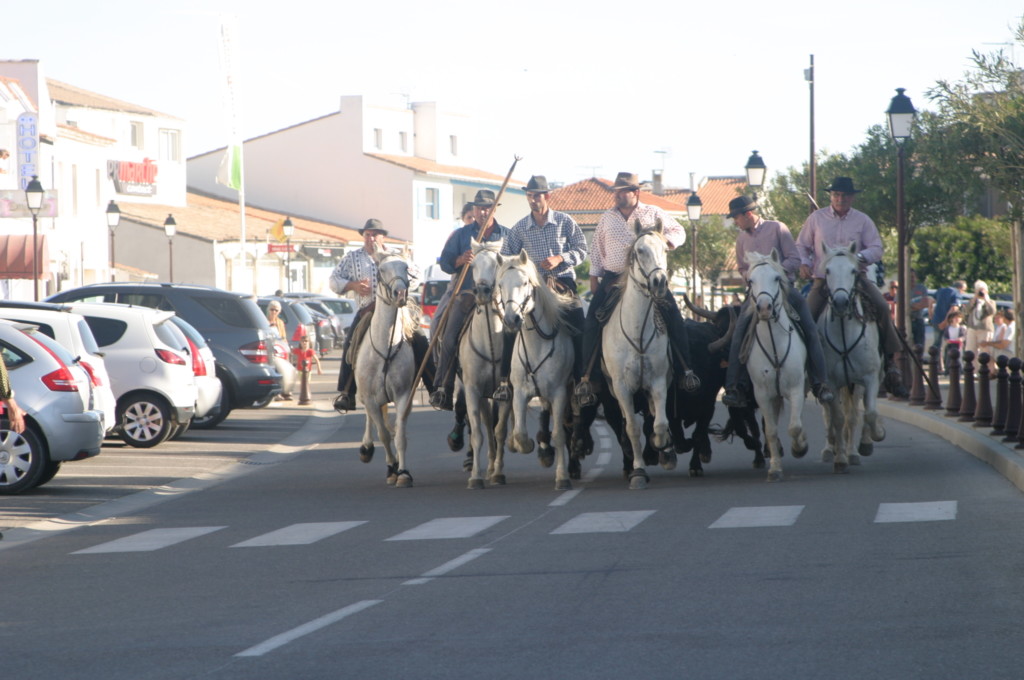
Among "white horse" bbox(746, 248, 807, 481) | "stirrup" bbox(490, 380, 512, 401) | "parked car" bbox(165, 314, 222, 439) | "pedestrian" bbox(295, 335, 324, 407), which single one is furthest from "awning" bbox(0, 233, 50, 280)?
"white horse" bbox(746, 248, 807, 481)

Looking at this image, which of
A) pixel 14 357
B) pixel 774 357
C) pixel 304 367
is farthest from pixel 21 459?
pixel 304 367

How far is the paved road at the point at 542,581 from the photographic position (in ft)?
22.0

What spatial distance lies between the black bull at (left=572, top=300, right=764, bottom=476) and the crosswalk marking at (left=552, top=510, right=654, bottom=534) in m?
2.27

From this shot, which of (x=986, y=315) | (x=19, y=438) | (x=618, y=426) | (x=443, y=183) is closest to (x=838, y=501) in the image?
(x=618, y=426)

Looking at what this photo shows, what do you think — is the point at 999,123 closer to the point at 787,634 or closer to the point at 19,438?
the point at 19,438

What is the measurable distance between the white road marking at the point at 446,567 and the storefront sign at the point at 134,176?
2472 inches

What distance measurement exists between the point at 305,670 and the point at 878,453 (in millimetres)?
11359

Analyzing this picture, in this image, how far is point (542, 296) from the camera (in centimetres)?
1378

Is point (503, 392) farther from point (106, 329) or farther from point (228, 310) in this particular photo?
point (228, 310)

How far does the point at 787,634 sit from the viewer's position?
7043 millimetres

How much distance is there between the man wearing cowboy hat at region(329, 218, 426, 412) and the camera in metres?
15.0

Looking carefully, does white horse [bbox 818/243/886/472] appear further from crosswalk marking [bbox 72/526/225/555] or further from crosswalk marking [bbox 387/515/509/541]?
crosswalk marking [bbox 72/526/225/555]

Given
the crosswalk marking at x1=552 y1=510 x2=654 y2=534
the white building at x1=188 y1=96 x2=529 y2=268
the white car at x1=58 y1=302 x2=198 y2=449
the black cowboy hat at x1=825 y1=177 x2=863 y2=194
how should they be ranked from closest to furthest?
the crosswalk marking at x1=552 y1=510 x2=654 y2=534 → the black cowboy hat at x1=825 y1=177 x2=863 y2=194 → the white car at x1=58 y1=302 x2=198 y2=449 → the white building at x1=188 y1=96 x2=529 y2=268

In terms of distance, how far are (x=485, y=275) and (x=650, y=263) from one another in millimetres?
1386
